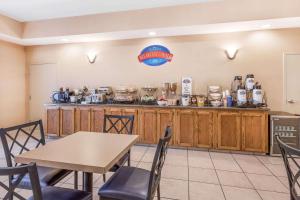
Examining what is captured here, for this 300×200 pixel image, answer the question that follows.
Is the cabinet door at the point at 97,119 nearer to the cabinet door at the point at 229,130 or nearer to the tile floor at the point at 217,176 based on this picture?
the tile floor at the point at 217,176

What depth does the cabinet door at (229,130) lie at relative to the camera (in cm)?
375

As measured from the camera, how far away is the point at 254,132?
3.68m

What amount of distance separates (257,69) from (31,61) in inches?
241

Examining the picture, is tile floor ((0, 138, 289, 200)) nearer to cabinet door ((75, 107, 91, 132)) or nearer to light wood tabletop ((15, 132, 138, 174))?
light wood tabletop ((15, 132, 138, 174))

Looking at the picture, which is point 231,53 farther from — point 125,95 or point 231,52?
point 125,95

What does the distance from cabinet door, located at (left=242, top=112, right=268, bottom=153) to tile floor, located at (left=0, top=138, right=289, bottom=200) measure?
19 centimetres

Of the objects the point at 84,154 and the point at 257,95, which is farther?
the point at 257,95

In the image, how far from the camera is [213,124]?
12.7 feet

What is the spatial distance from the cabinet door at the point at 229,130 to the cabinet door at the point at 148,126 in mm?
1372

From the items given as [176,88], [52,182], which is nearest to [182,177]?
[52,182]

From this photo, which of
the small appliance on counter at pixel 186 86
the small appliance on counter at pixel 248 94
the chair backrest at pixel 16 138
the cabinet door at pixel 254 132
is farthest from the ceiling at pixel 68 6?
the chair backrest at pixel 16 138

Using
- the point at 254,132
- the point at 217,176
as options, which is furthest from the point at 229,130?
the point at 217,176

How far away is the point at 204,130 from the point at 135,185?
2631 millimetres

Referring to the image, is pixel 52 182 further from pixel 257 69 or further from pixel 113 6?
pixel 257 69
